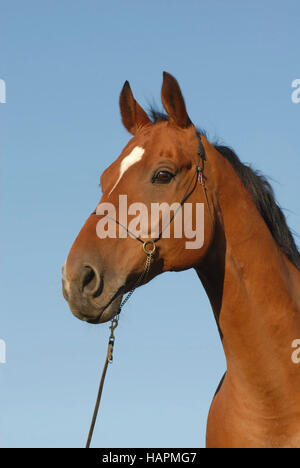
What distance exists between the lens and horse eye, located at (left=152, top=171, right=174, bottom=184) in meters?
4.88

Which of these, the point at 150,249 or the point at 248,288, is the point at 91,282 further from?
the point at 248,288

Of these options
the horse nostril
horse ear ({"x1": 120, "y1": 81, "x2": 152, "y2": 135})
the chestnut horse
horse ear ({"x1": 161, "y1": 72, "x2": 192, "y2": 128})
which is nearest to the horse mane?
the chestnut horse

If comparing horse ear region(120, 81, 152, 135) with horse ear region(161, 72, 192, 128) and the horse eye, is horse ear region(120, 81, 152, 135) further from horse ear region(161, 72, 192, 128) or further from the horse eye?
the horse eye

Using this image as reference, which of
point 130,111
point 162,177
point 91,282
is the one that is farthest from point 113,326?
point 130,111

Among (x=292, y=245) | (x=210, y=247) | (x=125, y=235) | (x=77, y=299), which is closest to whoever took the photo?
(x=77, y=299)

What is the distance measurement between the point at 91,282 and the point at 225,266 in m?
1.12

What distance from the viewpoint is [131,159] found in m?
4.95

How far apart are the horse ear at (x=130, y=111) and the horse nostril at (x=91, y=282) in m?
1.84

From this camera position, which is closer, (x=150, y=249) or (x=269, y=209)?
(x=150, y=249)

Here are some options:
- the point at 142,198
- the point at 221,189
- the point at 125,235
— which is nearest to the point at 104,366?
the point at 125,235
